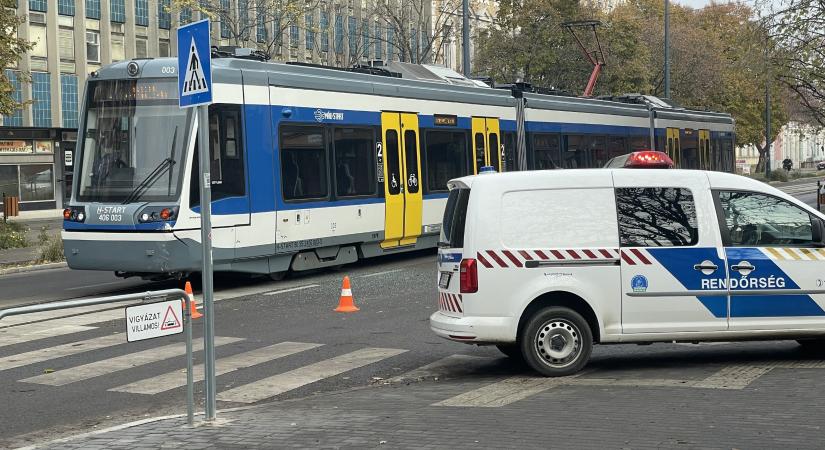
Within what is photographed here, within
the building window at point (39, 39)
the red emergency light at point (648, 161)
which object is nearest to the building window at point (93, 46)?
the building window at point (39, 39)

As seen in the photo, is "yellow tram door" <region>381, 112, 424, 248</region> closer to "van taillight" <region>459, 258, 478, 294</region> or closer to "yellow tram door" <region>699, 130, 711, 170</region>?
"van taillight" <region>459, 258, 478, 294</region>

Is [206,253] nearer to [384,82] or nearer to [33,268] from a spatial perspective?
[384,82]

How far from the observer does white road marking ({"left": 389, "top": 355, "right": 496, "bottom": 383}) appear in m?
9.89

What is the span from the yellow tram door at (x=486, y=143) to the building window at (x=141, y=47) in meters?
35.3

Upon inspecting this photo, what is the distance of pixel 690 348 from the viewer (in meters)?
11.1

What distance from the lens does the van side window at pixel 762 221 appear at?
9594 mm

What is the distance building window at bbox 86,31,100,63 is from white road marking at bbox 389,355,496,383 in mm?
45175

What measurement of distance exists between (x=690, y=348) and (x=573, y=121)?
15.6 meters

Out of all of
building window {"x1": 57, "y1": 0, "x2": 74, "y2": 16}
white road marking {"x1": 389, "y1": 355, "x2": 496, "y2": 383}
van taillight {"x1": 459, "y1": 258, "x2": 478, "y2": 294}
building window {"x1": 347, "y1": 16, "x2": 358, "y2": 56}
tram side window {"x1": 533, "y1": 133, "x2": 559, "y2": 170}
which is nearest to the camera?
van taillight {"x1": 459, "y1": 258, "x2": 478, "y2": 294}

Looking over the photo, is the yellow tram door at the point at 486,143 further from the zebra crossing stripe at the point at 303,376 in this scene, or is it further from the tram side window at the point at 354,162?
the zebra crossing stripe at the point at 303,376

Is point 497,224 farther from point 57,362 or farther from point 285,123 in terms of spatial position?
point 285,123

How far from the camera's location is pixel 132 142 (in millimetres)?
15672

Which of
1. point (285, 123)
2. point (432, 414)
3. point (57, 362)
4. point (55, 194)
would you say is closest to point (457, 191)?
point (432, 414)

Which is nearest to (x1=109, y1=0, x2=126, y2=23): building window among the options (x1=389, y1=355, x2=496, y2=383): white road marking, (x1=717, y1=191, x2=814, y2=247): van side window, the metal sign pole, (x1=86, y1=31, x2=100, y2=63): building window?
(x1=86, y1=31, x2=100, y2=63): building window
